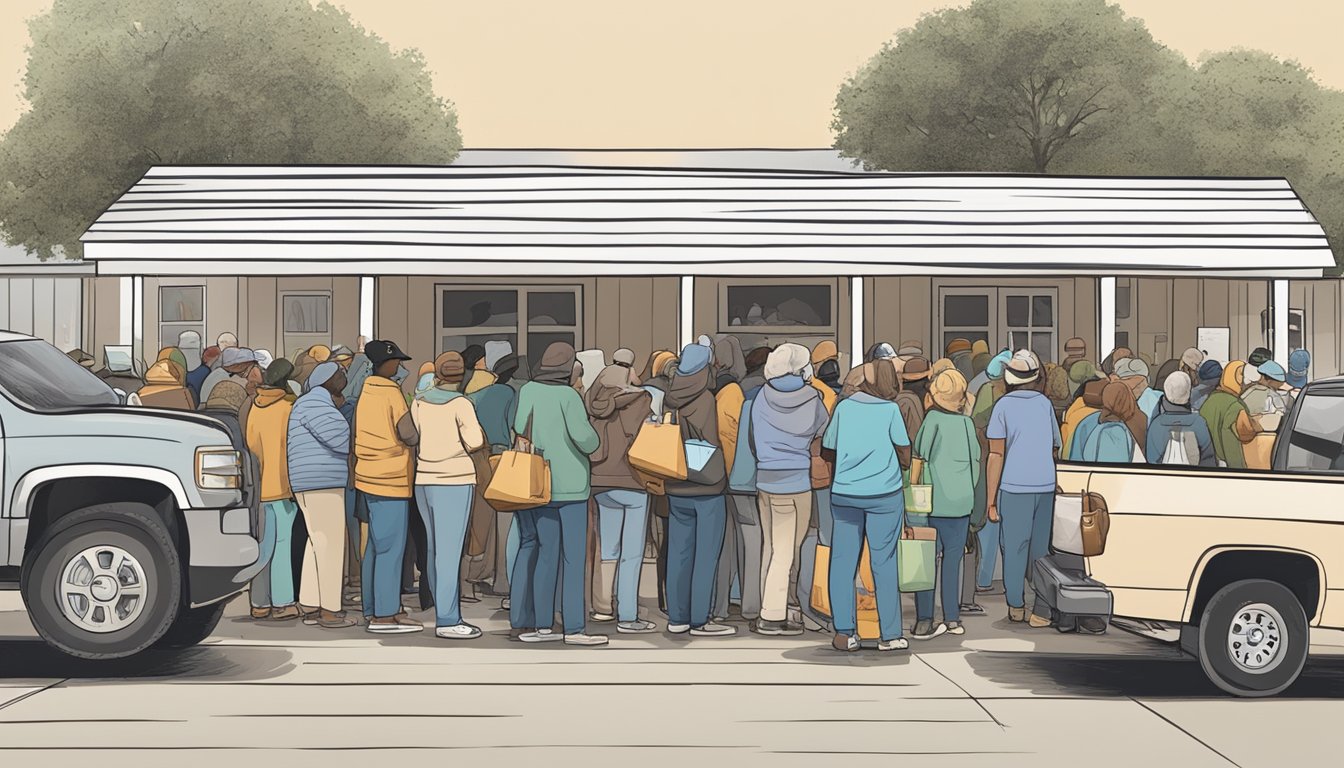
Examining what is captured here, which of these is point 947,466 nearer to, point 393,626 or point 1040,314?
point 393,626

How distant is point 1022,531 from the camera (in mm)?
11477

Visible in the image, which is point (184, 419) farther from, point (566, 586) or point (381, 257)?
point (381, 257)

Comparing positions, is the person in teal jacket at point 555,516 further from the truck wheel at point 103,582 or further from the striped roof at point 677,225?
the striped roof at point 677,225

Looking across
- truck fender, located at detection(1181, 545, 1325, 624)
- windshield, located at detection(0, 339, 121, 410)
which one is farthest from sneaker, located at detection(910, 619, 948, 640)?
windshield, located at detection(0, 339, 121, 410)

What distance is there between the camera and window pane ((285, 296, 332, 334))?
23562mm

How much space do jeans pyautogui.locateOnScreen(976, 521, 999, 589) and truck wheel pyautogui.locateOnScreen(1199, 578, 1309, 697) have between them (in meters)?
2.78

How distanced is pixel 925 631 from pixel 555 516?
2.62m

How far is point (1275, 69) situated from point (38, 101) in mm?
30013

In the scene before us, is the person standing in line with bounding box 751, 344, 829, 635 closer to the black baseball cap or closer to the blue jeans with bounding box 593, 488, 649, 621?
the blue jeans with bounding box 593, 488, 649, 621

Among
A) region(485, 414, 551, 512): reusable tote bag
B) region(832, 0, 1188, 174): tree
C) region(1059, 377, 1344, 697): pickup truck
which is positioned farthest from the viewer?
region(832, 0, 1188, 174): tree

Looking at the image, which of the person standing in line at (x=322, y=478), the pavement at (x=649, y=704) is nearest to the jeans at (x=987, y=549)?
the pavement at (x=649, y=704)

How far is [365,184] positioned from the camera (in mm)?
23062

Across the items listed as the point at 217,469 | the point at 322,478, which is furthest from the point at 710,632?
the point at 217,469

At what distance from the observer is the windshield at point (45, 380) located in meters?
10.2
